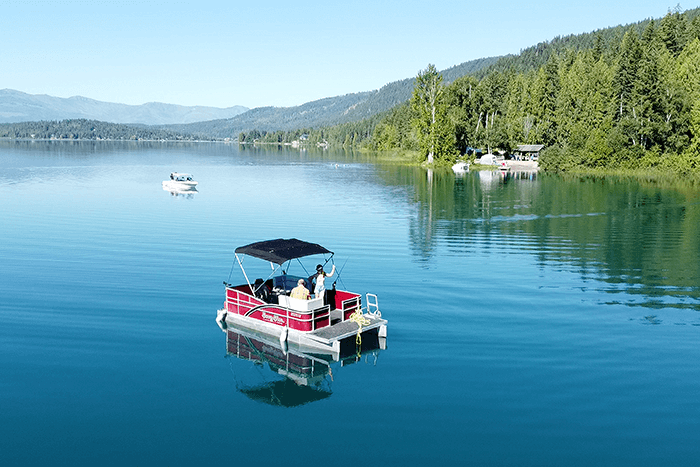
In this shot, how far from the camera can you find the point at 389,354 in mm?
24312

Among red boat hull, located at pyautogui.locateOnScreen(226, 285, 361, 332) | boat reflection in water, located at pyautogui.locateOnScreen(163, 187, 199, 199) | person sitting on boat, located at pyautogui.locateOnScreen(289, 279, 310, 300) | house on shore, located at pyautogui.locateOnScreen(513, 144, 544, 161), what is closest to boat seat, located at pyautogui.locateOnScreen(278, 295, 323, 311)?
red boat hull, located at pyautogui.locateOnScreen(226, 285, 361, 332)

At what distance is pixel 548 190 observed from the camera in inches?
Answer: 3679

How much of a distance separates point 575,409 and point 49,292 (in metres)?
27.5

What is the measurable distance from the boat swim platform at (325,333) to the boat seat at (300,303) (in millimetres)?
984

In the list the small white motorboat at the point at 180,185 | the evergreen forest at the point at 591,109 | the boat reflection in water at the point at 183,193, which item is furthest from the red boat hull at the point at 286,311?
the evergreen forest at the point at 591,109

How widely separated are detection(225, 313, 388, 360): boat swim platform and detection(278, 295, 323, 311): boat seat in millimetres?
984

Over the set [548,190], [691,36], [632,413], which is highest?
[691,36]

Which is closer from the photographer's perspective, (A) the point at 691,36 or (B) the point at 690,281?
(B) the point at 690,281

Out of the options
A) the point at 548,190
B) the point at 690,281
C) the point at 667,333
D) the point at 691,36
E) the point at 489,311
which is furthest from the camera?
the point at 691,36

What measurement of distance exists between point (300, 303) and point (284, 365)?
2663 mm

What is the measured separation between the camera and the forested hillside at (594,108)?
4978 inches

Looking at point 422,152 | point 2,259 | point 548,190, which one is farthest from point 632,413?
point 422,152

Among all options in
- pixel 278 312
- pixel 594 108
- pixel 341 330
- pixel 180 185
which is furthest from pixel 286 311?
pixel 594 108

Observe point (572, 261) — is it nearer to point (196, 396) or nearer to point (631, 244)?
point (631, 244)
